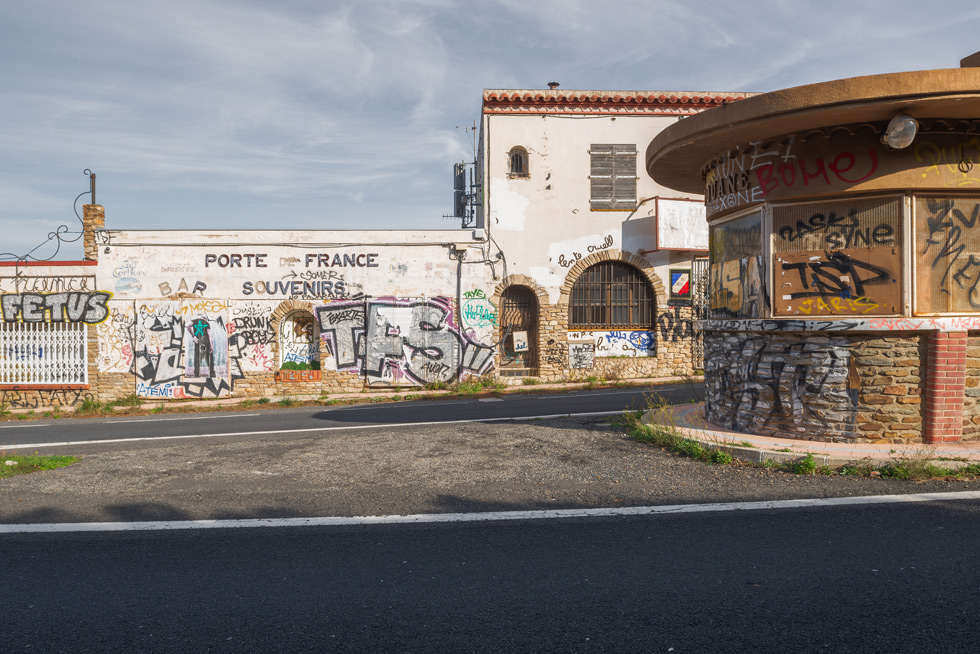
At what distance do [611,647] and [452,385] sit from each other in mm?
14676

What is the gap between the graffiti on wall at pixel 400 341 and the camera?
1752 centimetres

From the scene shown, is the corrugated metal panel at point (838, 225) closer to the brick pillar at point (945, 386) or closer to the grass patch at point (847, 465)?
the brick pillar at point (945, 386)

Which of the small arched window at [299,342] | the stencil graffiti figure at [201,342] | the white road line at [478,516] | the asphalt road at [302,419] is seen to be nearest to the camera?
the white road line at [478,516]

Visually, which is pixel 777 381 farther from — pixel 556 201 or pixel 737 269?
pixel 556 201

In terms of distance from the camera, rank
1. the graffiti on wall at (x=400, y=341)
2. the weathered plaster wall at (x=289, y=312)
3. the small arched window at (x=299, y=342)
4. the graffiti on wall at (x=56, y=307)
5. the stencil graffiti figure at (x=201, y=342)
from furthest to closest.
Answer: the small arched window at (x=299, y=342) < the graffiti on wall at (x=400, y=341) < the stencil graffiti figure at (x=201, y=342) < the weathered plaster wall at (x=289, y=312) < the graffiti on wall at (x=56, y=307)

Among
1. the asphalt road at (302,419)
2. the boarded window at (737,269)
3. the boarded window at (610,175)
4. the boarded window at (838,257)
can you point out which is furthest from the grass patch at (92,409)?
the boarded window at (838,257)

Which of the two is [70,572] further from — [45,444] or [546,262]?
[546,262]

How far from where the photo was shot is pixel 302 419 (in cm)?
1168

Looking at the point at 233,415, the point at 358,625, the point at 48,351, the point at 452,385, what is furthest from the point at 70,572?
the point at 48,351

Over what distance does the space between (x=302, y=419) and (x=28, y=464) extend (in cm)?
484

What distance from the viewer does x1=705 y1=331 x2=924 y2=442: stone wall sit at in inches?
265

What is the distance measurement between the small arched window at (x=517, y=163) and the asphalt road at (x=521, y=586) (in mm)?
14576

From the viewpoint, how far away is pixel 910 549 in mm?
4199

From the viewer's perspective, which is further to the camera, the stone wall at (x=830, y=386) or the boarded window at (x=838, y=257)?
the boarded window at (x=838, y=257)
